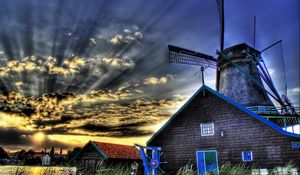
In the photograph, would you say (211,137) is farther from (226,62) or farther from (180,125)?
(226,62)

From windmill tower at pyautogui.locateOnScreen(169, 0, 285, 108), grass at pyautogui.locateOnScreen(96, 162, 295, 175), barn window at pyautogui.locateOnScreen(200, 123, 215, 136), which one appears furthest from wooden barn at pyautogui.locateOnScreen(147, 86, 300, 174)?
windmill tower at pyautogui.locateOnScreen(169, 0, 285, 108)

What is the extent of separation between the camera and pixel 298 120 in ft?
70.4

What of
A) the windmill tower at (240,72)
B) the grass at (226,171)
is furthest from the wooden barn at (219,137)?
the windmill tower at (240,72)

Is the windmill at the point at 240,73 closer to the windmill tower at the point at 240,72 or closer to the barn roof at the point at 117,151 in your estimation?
the windmill tower at the point at 240,72

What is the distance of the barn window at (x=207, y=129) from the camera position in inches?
760

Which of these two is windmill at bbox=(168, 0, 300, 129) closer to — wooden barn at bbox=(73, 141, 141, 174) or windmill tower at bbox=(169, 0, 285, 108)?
windmill tower at bbox=(169, 0, 285, 108)

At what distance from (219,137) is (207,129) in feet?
3.89

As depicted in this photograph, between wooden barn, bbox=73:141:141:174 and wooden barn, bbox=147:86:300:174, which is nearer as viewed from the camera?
wooden barn, bbox=147:86:300:174

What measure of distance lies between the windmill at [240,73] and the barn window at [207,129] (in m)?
5.06

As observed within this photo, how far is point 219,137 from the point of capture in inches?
740

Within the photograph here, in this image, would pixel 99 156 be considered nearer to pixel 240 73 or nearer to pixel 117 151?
pixel 117 151

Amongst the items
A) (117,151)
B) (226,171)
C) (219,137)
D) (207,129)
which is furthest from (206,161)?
(117,151)

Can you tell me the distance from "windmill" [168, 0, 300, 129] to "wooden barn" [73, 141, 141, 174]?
12.5m

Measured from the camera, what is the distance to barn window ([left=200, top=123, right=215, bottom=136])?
19305 mm
